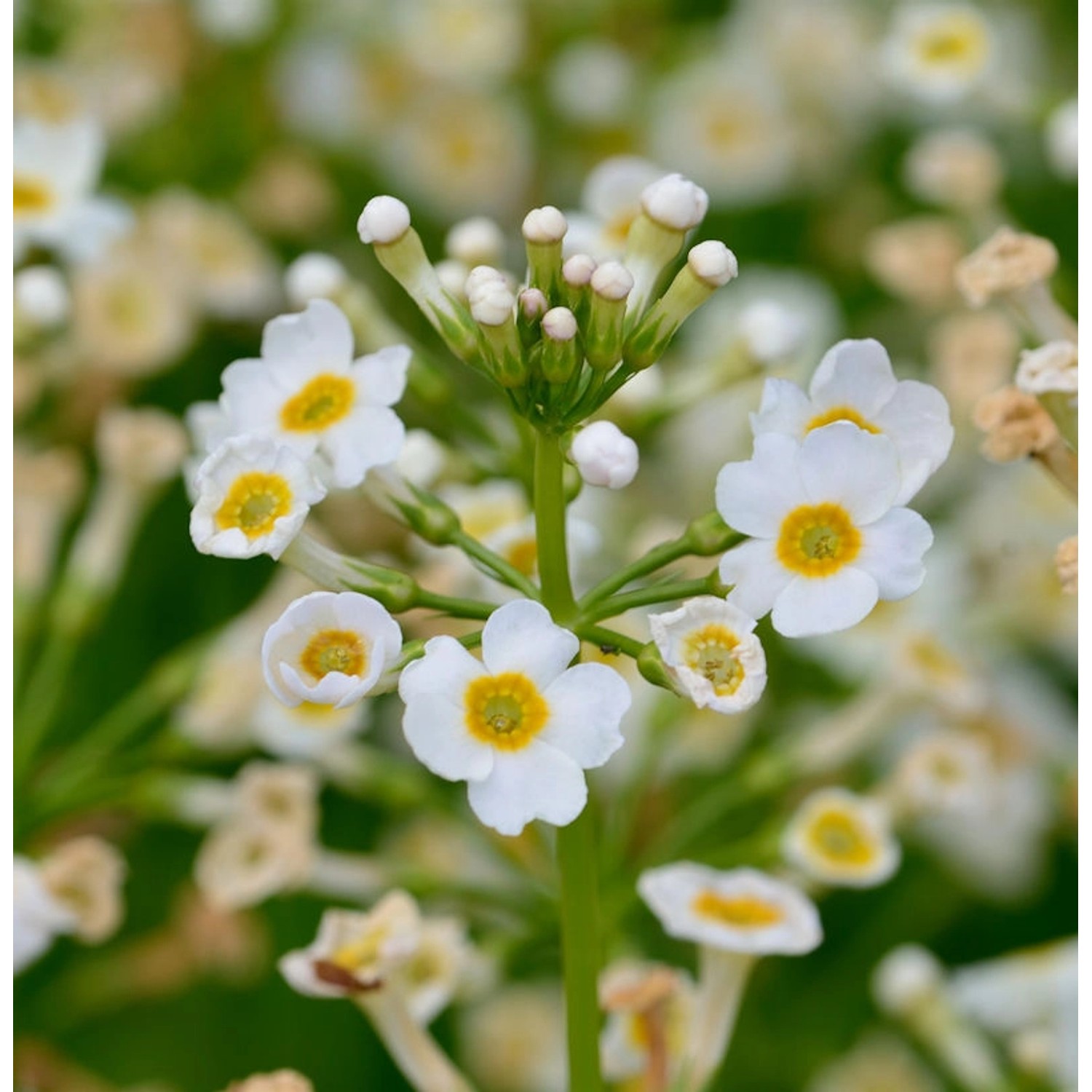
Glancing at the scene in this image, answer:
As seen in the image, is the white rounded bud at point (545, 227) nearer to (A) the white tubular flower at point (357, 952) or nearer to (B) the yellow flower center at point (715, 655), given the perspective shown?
(B) the yellow flower center at point (715, 655)

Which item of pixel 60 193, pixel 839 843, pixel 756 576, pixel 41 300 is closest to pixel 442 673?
pixel 756 576

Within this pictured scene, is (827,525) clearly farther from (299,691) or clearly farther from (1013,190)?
(1013,190)

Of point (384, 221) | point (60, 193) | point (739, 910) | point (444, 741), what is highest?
point (384, 221)

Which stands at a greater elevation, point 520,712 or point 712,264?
point 712,264

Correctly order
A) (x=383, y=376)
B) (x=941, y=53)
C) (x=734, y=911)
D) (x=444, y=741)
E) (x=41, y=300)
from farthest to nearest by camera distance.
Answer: (x=941, y=53) < (x=41, y=300) < (x=734, y=911) < (x=383, y=376) < (x=444, y=741)

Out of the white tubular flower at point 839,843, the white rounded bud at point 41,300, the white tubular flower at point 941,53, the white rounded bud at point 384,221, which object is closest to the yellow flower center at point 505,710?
the white rounded bud at point 384,221

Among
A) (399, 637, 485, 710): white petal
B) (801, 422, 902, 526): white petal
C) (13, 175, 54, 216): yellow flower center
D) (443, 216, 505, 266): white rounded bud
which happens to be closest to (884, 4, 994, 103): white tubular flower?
(443, 216, 505, 266): white rounded bud

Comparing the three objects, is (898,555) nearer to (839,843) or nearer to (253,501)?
(253,501)
